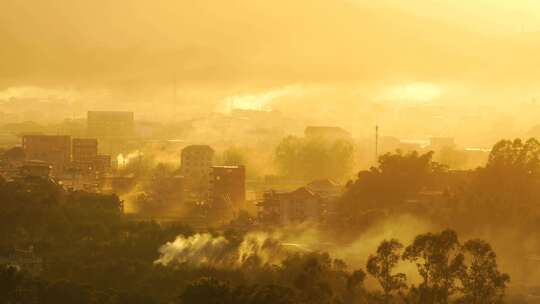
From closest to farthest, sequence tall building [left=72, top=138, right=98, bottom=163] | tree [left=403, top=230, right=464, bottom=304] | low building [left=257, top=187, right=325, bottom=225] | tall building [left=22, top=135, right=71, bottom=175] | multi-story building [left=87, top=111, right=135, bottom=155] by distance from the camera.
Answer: tree [left=403, top=230, right=464, bottom=304] → low building [left=257, top=187, right=325, bottom=225] → tall building [left=22, top=135, right=71, bottom=175] → tall building [left=72, top=138, right=98, bottom=163] → multi-story building [left=87, top=111, right=135, bottom=155]

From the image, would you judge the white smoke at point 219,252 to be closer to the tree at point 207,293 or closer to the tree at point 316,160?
the tree at point 207,293

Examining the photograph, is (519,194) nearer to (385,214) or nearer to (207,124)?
(385,214)

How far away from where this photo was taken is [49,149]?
5184 cm

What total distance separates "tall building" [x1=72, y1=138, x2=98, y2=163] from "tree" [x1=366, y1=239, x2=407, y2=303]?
2967cm

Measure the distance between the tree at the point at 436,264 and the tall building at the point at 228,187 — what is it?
16372 millimetres

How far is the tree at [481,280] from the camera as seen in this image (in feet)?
71.2

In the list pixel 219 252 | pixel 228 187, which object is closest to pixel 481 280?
pixel 219 252

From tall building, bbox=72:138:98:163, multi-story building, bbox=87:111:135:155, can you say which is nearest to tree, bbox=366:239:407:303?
tall building, bbox=72:138:98:163

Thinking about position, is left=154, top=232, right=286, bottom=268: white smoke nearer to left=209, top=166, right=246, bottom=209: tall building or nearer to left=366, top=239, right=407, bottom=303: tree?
left=366, top=239, right=407, bottom=303: tree

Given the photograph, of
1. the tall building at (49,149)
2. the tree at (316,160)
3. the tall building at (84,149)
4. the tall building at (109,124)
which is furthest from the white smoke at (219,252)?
the tall building at (109,124)

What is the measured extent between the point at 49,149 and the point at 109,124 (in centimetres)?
2363

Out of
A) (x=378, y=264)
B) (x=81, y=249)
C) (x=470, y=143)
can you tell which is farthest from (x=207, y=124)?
(x=378, y=264)

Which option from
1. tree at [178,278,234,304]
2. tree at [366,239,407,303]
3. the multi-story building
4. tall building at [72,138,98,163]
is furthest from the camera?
the multi-story building

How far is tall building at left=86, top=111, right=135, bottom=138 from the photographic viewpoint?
74.1m
